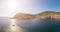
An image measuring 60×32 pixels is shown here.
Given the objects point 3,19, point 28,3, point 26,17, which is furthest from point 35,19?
point 3,19

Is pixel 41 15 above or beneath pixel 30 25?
above

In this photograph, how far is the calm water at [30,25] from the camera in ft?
5.13

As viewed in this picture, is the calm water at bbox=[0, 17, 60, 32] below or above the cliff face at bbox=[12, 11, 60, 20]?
below

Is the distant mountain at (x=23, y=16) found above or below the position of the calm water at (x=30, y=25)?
above

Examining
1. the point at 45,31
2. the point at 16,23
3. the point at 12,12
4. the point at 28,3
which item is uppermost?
the point at 28,3

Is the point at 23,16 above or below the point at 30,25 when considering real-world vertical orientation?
above

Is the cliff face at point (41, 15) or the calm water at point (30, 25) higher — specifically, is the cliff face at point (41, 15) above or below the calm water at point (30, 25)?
above

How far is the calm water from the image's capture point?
1.56 metres

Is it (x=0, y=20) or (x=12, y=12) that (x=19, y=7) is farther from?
(x=0, y=20)

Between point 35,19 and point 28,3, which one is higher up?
point 28,3

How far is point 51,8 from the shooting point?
5.18ft

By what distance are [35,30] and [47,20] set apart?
212mm

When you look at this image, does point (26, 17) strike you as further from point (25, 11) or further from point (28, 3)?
point (28, 3)

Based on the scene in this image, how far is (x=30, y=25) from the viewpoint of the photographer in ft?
5.22
